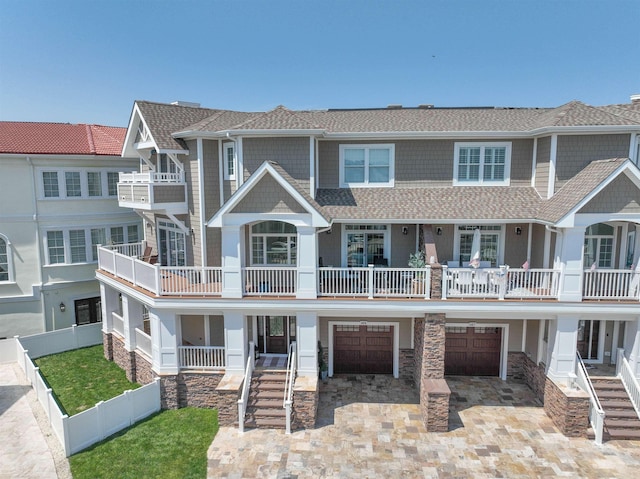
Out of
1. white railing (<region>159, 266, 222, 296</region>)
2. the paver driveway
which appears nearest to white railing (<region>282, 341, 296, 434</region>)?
the paver driveway

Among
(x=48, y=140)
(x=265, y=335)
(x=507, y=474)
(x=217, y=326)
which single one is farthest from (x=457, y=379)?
(x=48, y=140)

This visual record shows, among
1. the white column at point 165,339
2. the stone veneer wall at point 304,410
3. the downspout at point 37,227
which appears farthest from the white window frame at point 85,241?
the stone veneer wall at point 304,410

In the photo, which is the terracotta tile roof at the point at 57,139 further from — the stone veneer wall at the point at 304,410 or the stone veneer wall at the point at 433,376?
the stone veneer wall at the point at 433,376

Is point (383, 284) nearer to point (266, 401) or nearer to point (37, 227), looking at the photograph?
point (266, 401)

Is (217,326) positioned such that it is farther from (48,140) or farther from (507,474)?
(48,140)

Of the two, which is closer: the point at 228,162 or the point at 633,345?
the point at 633,345

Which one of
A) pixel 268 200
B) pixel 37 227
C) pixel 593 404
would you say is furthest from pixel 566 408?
pixel 37 227

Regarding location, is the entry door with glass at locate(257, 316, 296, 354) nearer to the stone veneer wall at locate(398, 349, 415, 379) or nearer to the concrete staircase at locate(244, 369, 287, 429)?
the concrete staircase at locate(244, 369, 287, 429)
